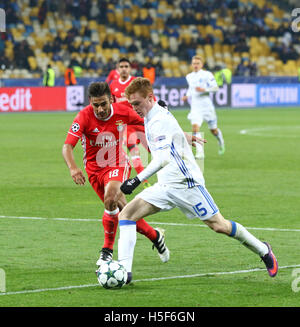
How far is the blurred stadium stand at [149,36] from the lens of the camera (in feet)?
140

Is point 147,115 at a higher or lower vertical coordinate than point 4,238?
higher

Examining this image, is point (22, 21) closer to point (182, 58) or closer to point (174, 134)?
point (182, 58)

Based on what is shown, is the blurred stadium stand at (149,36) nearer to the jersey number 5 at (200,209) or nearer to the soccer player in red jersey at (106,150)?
the soccer player in red jersey at (106,150)

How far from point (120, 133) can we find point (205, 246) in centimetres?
175

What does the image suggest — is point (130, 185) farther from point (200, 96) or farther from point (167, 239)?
point (200, 96)

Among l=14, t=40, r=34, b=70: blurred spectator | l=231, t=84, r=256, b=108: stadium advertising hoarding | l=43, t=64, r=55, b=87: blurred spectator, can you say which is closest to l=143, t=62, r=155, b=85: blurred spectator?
l=231, t=84, r=256, b=108: stadium advertising hoarding

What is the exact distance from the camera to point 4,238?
10320 millimetres

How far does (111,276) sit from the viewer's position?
24.6 feet

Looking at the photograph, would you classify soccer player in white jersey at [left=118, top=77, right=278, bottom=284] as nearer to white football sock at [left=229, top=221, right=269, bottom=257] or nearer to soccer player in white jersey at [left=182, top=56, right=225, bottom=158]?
white football sock at [left=229, top=221, right=269, bottom=257]

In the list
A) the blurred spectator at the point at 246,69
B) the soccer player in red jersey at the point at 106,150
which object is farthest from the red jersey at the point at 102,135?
the blurred spectator at the point at 246,69

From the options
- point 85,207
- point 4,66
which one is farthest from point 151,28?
point 85,207

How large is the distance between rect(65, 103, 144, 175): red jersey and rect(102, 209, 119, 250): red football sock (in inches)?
21.1

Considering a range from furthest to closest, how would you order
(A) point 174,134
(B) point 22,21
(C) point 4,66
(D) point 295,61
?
(D) point 295,61, (B) point 22,21, (C) point 4,66, (A) point 174,134

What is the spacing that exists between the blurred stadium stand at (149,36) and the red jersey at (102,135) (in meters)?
30.1
